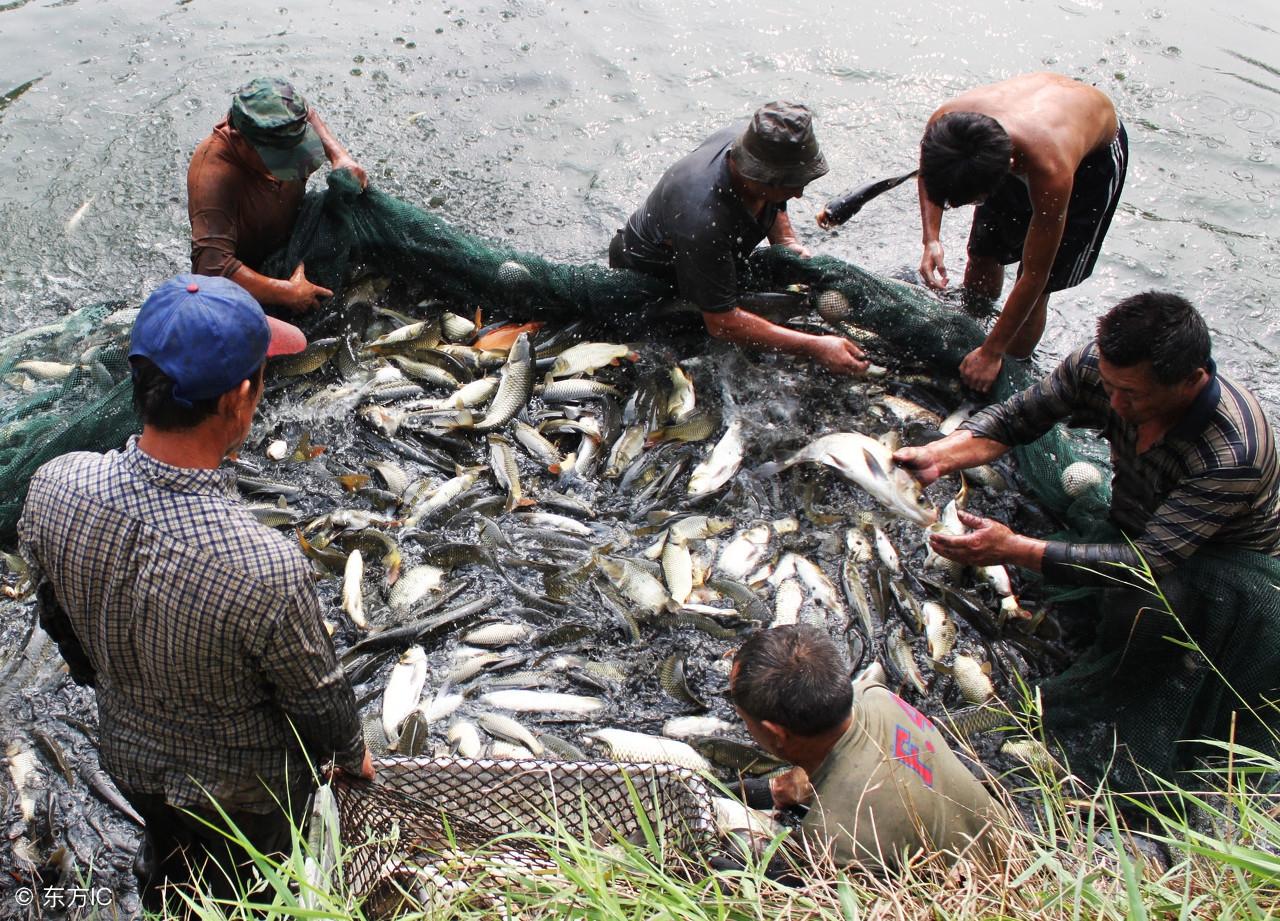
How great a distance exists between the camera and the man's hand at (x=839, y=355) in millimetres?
4875

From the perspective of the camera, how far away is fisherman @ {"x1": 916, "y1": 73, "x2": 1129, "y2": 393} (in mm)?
4023

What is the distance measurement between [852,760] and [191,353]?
1.98 meters

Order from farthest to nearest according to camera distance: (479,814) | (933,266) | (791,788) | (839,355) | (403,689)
Result: (933,266) → (839,355) → (403,689) → (791,788) → (479,814)

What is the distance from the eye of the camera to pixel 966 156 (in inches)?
157

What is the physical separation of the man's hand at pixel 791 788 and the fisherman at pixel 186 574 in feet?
5.10

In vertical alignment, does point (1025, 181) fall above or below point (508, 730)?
above

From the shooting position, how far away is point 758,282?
5418 mm

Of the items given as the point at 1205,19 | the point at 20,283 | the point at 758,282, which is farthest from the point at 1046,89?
the point at 1205,19

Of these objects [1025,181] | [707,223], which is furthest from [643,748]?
[1025,181]

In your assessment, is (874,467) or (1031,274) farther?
(1031,274)

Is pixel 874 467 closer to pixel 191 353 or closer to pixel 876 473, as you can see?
pixel 876 473

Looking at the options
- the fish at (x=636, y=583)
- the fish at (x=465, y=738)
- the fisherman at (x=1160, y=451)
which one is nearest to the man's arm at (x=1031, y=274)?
the fisherman at (x=1160, y=451)

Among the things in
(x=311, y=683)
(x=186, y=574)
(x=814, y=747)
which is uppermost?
(x=186, y=574)

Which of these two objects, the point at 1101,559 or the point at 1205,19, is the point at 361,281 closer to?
the point at 1101,559
